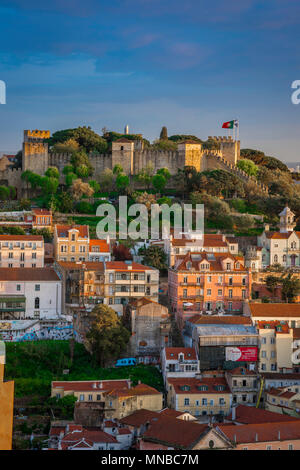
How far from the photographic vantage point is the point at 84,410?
85.7 feet

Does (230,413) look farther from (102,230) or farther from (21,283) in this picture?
(102,230)

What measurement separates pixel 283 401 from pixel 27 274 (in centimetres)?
1358

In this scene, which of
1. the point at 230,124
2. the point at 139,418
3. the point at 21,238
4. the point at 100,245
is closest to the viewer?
the point at 139,418

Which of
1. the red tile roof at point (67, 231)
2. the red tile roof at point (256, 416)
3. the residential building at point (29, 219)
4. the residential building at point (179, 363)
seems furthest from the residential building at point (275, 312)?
the residential building at point (29, 219)

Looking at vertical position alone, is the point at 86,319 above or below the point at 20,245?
below

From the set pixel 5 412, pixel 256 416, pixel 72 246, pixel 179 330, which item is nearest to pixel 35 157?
pixel 72 246

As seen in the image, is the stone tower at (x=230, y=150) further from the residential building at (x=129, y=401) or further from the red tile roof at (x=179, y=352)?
the residential building at (x=129, y=401)

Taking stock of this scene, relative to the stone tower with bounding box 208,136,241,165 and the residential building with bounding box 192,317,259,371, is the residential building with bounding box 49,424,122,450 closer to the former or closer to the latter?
the residential building with bounding box 192,317,259,371

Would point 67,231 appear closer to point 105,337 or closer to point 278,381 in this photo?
point 105,337

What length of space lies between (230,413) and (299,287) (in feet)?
34.6

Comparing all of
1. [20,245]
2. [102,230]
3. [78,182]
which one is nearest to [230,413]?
[20,245]

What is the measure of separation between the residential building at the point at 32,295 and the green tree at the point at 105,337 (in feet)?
13.2

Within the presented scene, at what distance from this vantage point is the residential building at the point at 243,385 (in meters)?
27.8

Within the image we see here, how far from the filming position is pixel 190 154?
2125 inches
